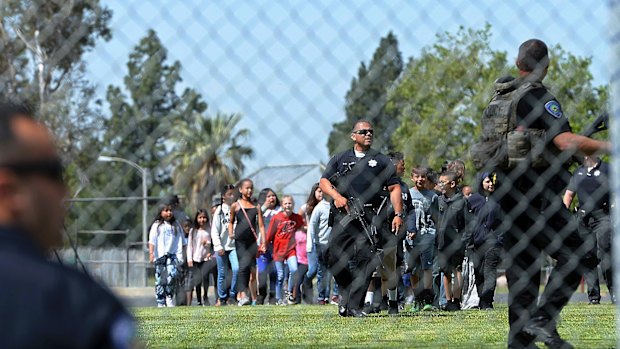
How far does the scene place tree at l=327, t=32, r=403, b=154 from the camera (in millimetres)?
5227

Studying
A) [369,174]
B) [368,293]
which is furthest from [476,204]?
[369,174]

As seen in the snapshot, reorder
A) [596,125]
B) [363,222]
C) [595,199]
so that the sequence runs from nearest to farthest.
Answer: [596,125]
[363,222]
[595,199]

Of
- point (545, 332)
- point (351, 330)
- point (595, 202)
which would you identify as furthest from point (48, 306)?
point (595, 202)

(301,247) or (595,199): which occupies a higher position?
(301,247)

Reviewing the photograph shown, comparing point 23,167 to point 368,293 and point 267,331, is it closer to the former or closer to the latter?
point 267,331

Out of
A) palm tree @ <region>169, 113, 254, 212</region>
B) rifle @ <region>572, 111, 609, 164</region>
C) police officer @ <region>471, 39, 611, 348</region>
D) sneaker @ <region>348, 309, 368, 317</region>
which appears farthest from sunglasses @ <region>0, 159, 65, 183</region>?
sneaker @ <region>348, 309, 368, 317</region>

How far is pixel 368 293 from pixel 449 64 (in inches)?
246

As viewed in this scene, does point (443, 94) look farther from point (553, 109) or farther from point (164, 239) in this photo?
point (164, 239)

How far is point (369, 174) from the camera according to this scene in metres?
10.4

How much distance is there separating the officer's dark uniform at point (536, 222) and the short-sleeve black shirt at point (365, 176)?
3.69 metres

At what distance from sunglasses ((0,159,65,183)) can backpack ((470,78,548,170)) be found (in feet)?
14.7

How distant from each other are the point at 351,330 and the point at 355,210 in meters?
1.90

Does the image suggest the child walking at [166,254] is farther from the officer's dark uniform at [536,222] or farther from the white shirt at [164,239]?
the officer's dark uniform at [536,222]

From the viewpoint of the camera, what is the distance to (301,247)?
17328 millimetres
